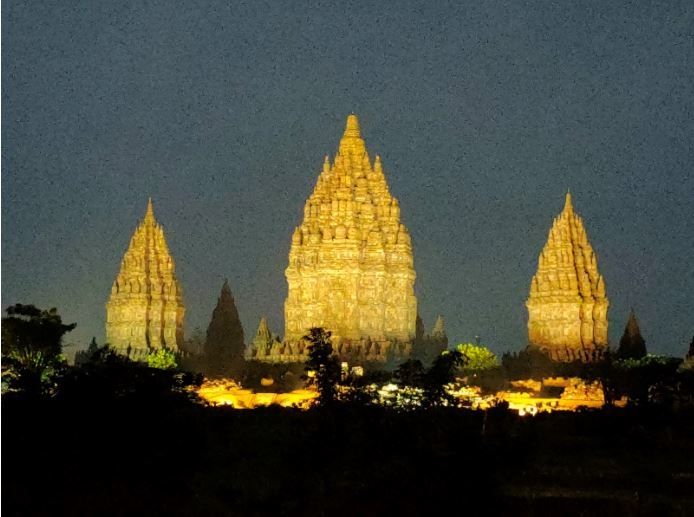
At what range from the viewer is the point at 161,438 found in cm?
3581

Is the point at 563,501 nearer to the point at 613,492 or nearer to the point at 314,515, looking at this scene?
the point at 613,492

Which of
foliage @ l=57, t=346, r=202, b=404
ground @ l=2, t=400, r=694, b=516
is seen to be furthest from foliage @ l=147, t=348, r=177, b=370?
ground @ l=2, t=400, r=694, b=516

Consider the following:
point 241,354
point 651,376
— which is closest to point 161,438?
point 651,376

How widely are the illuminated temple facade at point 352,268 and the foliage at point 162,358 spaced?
14.2 ft

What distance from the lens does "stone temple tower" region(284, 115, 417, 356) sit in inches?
3157

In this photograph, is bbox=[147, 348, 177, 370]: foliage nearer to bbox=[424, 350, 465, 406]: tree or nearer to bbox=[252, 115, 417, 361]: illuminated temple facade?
bbox=[252, 115, 417, 361]: illuminated temple facade

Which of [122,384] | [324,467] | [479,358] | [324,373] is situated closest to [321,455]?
[324,467]

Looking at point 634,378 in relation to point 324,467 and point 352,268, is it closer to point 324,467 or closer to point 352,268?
point 352,268

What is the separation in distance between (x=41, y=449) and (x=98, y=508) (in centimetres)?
323

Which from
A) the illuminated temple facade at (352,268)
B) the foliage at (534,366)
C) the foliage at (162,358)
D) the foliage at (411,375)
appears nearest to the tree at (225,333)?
the foliage at (162,358)

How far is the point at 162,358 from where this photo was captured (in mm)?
80250

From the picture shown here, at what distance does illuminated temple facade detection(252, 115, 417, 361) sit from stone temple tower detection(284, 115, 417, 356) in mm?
48

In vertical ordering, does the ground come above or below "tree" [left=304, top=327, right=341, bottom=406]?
below

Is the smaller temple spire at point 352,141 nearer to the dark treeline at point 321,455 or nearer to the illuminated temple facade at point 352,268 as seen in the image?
the illuminated temple facade at point 352,268
